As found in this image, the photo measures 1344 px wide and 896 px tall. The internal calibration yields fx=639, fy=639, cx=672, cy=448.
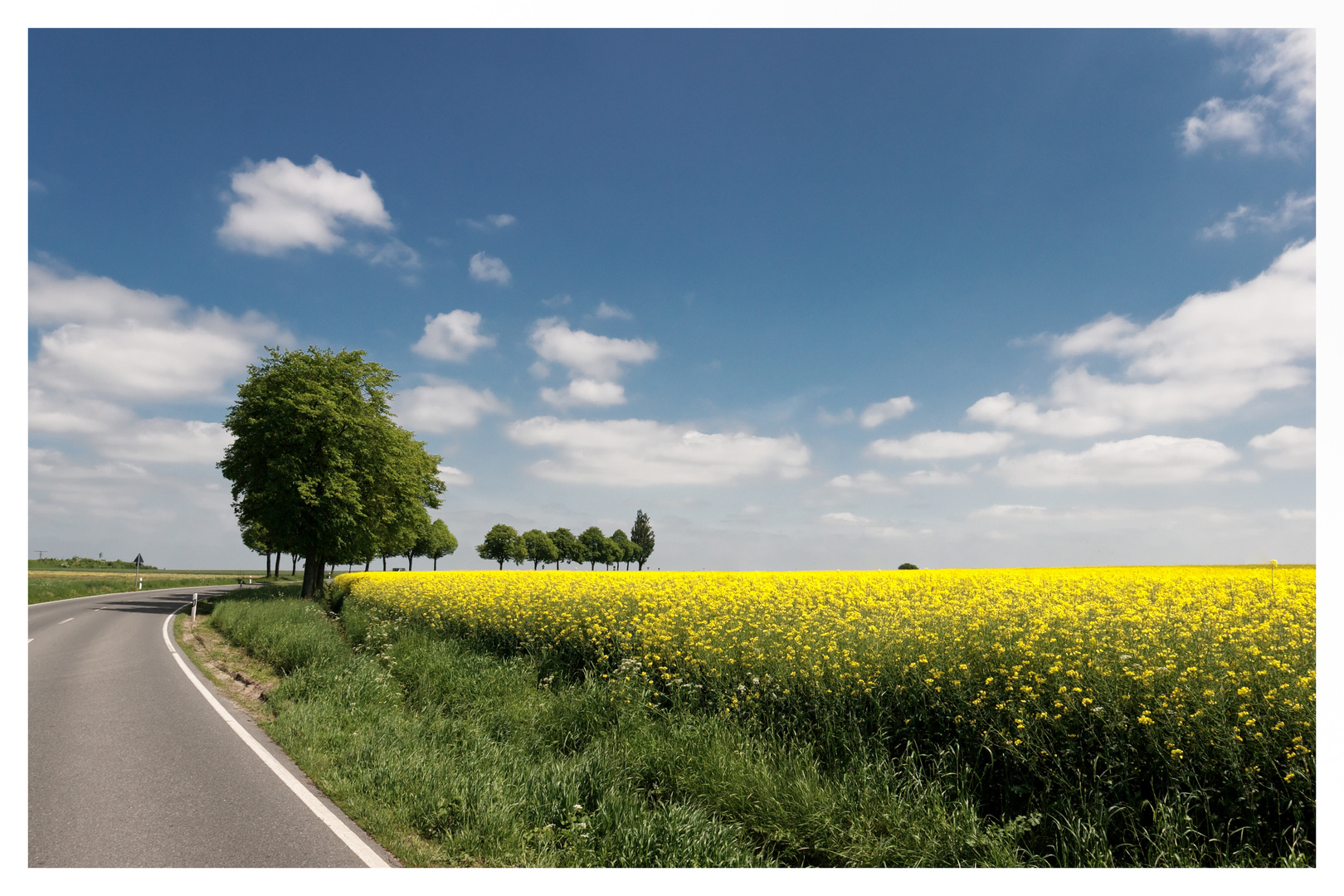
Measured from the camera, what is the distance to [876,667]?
678 cm

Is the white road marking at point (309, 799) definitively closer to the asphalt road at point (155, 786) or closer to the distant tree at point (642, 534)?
the asphalt road at point (155, 786)

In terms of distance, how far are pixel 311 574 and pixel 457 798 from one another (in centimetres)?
3090

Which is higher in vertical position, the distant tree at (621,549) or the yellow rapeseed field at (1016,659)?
the yellow rapeseed field at (1016,659)

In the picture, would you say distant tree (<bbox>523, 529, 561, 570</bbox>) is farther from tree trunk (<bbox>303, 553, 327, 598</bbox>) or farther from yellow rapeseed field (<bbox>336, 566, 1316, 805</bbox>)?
yellow rapeseed field (<bbox>336, 566, 1316, 805</bbox>)

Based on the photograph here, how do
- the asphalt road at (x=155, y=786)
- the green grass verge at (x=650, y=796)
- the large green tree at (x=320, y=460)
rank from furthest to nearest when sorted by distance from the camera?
the large green tree at (x=320, y=460), the asphalt road at (x=155, y=786), the green grass verge at (x=650, y=796)

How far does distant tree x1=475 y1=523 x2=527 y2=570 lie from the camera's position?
85.6m

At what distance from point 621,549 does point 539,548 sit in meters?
14.9

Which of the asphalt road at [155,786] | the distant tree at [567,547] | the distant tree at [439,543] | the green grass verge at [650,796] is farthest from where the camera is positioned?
the distant tree at [567,547]

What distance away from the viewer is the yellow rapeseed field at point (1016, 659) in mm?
4711

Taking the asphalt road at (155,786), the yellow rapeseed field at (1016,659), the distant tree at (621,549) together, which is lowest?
the distant tree at (621,549)

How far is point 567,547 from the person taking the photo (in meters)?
92.5

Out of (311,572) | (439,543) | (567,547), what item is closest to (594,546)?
(567,547)

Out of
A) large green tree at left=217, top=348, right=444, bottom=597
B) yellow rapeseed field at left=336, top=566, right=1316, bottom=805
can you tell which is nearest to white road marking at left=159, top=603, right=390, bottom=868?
yellow rapeseed field at left=336, top=566, right=1316, bottom=805

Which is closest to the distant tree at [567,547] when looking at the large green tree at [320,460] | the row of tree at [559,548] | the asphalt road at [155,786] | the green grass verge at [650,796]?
the row of tree at [559,548]
